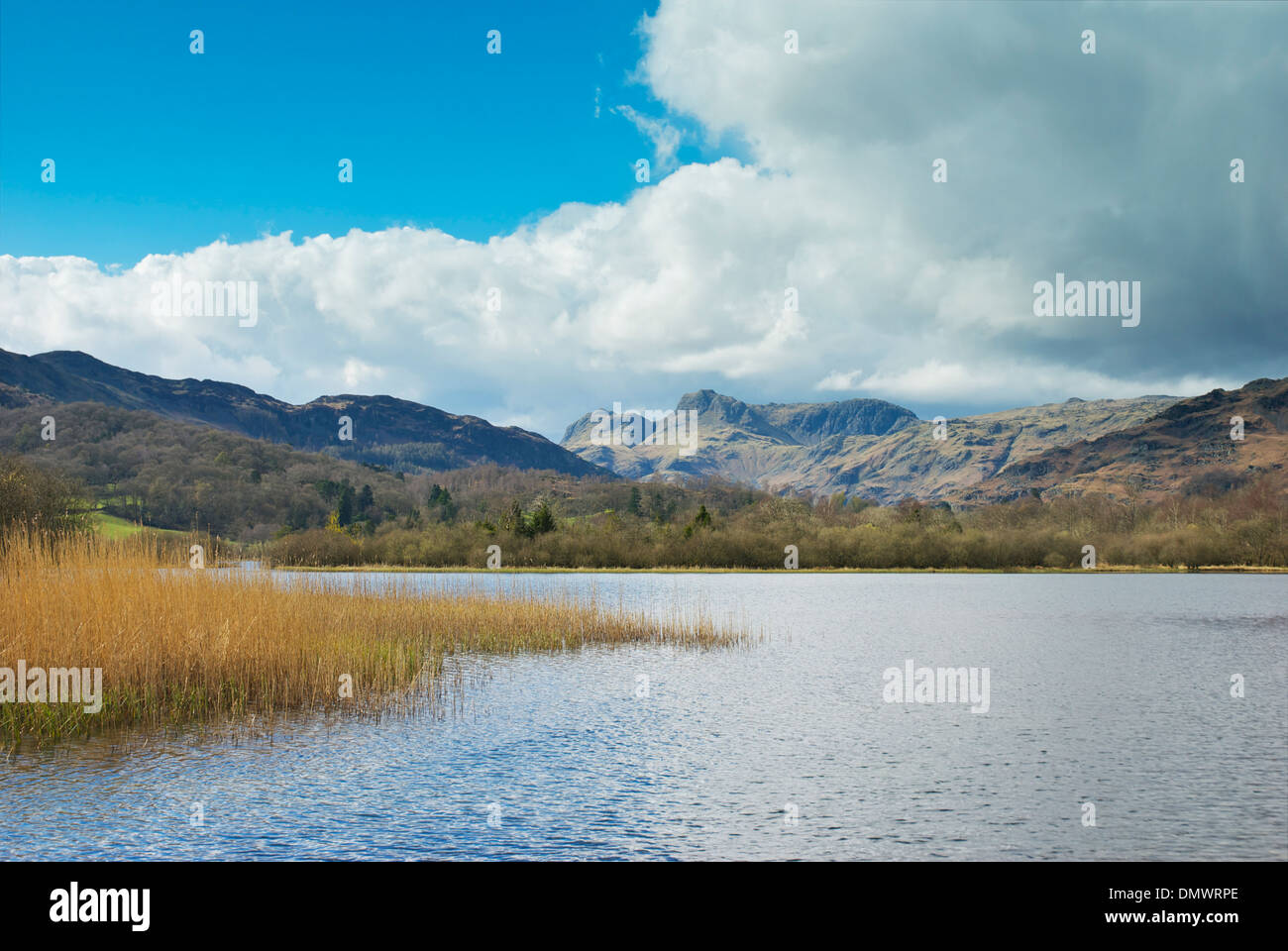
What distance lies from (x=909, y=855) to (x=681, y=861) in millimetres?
2479

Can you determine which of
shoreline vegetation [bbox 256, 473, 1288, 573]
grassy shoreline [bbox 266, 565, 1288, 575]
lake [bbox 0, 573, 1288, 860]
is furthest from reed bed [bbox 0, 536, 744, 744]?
shoreline vegetation [bbox 256, 473, 1288, 573]

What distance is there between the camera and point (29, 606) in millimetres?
14453

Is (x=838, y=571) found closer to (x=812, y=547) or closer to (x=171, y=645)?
(x=812, y=547)

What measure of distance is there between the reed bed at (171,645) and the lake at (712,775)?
98 cm

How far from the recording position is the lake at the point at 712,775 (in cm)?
992

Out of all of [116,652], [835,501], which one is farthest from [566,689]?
[835,501]

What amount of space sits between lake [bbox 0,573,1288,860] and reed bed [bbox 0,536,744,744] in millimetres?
983

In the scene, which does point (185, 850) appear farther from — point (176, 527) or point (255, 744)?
point (176, 527)

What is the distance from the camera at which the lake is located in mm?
9922

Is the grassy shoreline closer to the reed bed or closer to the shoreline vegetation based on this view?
the shoreline vegetation

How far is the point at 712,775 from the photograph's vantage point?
1288 cm
